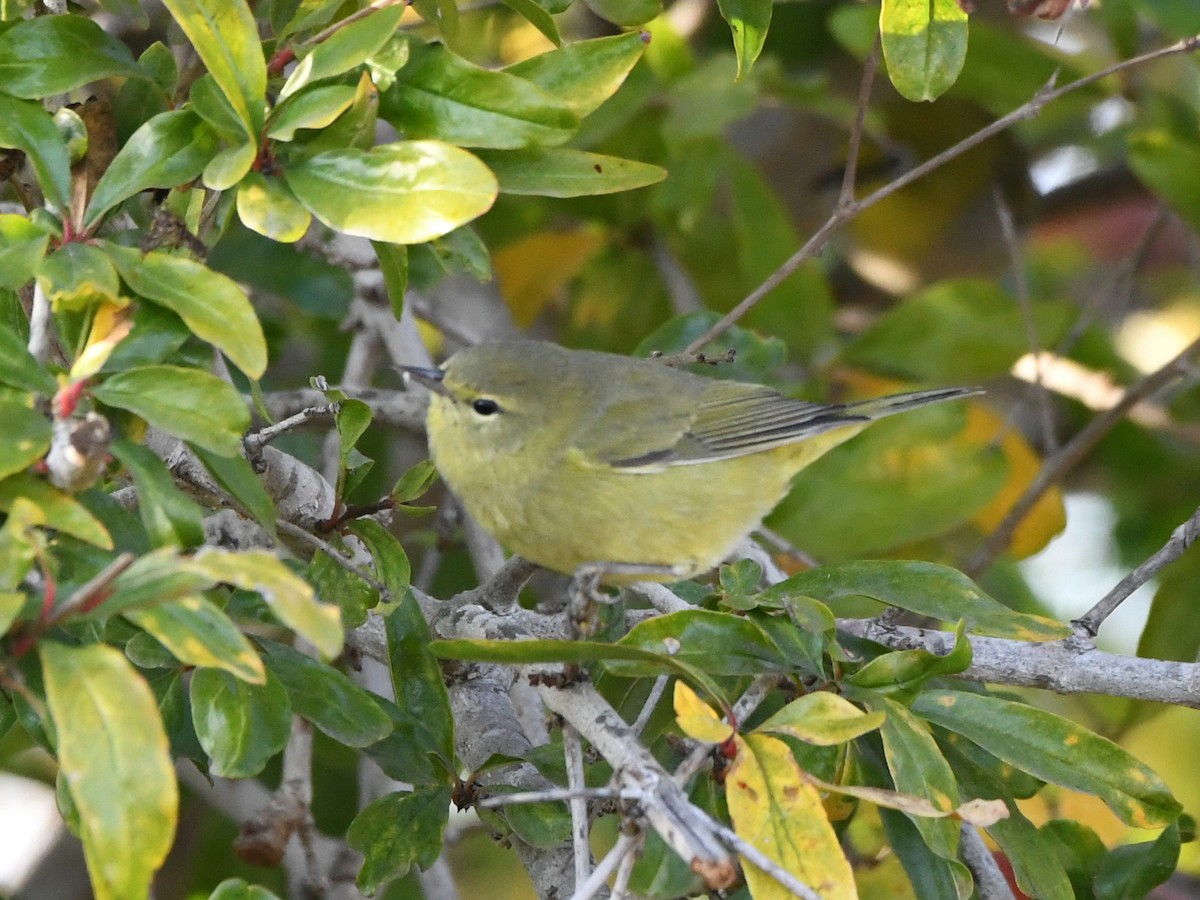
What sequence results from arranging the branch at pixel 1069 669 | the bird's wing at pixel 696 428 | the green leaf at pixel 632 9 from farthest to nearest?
1. the bird's wing at pixel 696 428
2. the green leaf at pixel 632 9
3. the branch at pixel 1069 669

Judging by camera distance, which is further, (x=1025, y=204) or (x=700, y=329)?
(x=1025, y=204)

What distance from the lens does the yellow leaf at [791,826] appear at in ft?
6.40

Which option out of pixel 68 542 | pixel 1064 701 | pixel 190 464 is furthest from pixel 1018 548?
pixel 68 542

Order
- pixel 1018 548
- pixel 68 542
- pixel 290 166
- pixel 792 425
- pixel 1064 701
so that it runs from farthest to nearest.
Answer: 1. pixel 1064 701
2. pixel 1018 548
3. pixel 792 425
4. pixel 290 166
5. pixel 68 542

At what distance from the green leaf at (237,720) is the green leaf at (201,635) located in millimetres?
451

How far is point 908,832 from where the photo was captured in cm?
240

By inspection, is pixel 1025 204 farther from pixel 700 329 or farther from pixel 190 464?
pixel 190 464

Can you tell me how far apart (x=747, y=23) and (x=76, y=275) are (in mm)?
1277

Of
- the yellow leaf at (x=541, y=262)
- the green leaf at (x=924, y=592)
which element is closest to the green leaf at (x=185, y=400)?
the green leaf at (x=924, y=592)

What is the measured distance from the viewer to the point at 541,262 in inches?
192

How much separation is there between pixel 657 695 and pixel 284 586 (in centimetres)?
101

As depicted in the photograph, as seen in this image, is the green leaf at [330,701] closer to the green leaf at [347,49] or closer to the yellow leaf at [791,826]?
Result: the yellow leaf at [791,826]

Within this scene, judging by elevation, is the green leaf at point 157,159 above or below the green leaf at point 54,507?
above

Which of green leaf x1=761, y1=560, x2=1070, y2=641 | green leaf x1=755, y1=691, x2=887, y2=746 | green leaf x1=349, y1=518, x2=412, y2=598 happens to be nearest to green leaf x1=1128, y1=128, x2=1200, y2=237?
green leaf x1=761, y1=560, x2=1070, y2=641
